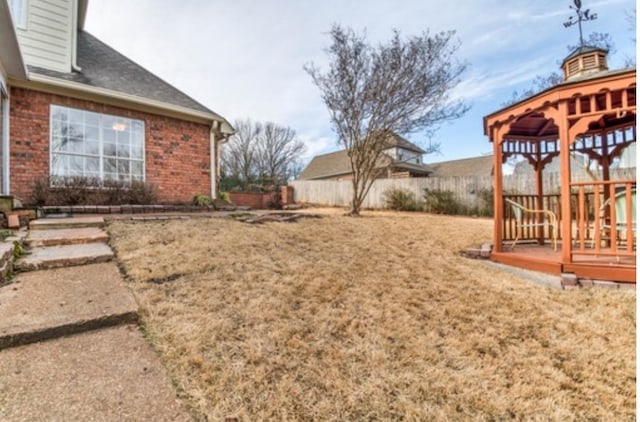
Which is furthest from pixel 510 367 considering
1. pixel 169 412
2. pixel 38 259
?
pixel 38 259

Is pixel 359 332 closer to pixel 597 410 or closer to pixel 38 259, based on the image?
pixel 597 410

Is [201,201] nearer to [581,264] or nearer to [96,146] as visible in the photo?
[96,146]

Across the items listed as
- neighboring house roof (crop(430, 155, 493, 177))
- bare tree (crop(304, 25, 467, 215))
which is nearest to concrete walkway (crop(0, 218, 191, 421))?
bare tree (crop(304, 25, 467, 215))

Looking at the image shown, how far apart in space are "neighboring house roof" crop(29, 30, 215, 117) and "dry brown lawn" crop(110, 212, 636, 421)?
4.58 meters

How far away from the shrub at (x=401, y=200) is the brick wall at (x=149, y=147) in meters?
8.17

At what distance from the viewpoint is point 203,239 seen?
3965 millimetres

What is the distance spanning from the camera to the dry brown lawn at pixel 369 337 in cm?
153

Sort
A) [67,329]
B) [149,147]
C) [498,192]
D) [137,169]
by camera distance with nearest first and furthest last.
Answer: [67,329]
[498,192]
[137,169]
[149,147]

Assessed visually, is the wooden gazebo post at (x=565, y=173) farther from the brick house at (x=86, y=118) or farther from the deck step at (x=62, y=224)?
the brick house at (x=86, y=118)

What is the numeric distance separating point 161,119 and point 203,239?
486 centimetres

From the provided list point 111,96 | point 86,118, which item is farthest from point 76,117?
point 111,96

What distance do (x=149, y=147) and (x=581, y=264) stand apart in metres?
8.39

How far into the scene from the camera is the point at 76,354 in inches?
62.9

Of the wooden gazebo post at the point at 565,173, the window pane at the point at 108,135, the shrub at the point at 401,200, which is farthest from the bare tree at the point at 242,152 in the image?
the wooden gazebo post at the point at 565,173
